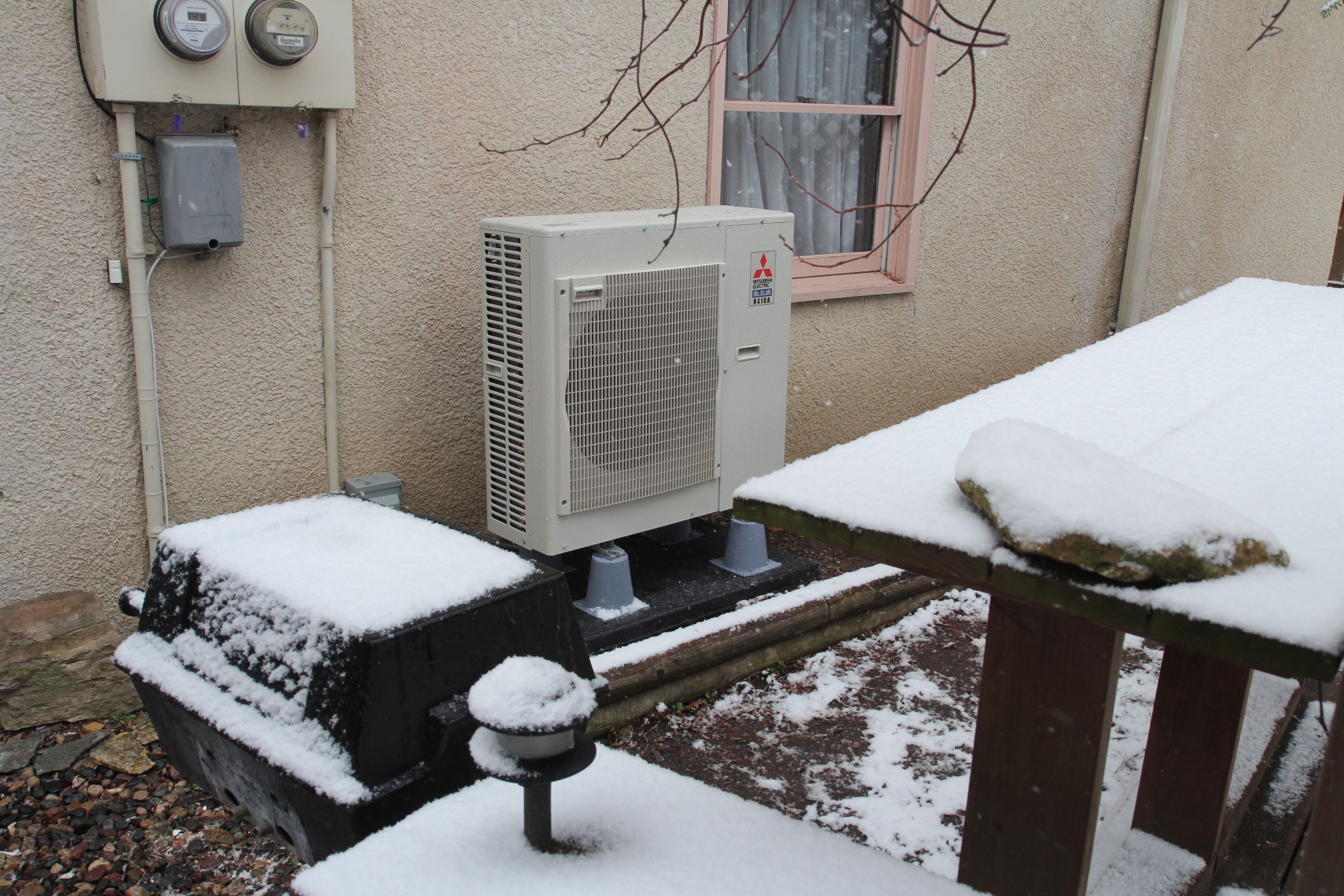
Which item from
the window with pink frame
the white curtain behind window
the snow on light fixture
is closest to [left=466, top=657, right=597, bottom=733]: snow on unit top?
the snow on light fixture

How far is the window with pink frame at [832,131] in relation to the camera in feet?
14.9

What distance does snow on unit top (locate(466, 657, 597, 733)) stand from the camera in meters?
1.59

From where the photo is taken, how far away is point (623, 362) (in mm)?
3377

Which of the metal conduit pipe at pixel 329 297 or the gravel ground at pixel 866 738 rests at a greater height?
the metal conduit pipe at pixel 329 297

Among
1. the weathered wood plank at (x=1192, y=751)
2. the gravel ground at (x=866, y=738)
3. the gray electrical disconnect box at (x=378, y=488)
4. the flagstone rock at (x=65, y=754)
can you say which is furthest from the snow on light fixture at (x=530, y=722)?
the gray electrical disconnect box at (x=378, y=488)

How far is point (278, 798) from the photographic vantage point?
2.14m

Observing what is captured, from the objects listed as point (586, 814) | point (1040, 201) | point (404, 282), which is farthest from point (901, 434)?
point (1040, 201)

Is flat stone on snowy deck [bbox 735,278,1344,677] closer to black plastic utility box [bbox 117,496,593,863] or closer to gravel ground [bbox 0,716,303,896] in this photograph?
black plastic utility box [bbox 117,496,593,863]

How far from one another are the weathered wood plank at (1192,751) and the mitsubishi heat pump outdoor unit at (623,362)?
174 cm

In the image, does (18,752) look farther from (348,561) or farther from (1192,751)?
(1192,751)

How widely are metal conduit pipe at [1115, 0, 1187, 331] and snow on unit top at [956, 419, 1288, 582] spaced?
5.33m

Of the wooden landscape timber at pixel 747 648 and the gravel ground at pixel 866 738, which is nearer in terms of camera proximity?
the gravel ground at pixel 866 738

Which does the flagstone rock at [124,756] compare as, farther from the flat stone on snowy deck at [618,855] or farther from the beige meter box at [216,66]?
the beige meter box at [216,66]

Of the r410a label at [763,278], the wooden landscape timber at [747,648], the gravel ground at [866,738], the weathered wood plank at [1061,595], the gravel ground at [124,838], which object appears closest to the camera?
the weathered wood plank at [1061,595]
